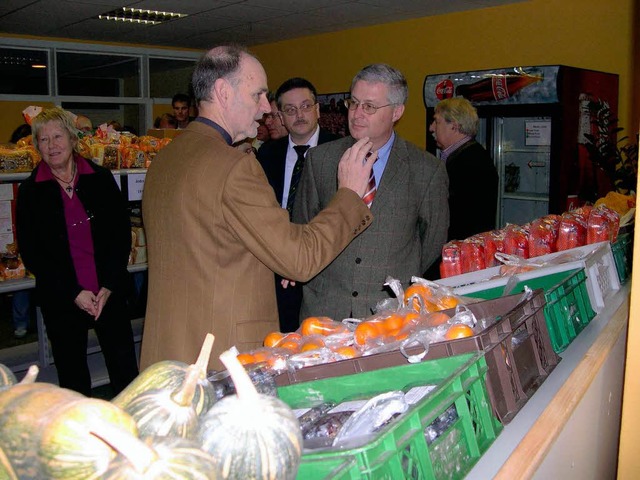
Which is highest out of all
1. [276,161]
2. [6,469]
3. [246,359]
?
[276,161]

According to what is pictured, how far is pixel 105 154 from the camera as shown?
158 inches

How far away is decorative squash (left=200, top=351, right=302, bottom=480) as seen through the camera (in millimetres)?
683

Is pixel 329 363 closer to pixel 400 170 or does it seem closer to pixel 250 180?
pixel 250 180

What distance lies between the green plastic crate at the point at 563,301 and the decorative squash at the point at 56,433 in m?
1.30

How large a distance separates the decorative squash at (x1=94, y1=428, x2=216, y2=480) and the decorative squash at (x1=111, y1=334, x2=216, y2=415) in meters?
0.14

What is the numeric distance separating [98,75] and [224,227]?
1480 cm

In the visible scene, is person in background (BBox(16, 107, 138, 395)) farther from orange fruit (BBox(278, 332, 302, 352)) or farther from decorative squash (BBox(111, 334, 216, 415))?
decorative squash (BBox(111, 334, 216, 415))

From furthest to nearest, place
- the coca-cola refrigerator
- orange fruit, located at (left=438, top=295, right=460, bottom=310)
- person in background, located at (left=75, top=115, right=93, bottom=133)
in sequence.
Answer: the coca-cola refrigerator < person in background, located at (left=75, top=115, right=93, bottom=133) < orange fruit, located at (left=438, top=295, right=460, bottom=310)

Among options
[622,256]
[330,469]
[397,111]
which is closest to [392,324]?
[330,469]

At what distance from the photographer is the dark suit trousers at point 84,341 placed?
329 cm

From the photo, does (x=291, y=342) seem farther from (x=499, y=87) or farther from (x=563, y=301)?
(x=499, y=87)

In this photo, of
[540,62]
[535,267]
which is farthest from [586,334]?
[540,62]

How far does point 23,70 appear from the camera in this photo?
12359 mm

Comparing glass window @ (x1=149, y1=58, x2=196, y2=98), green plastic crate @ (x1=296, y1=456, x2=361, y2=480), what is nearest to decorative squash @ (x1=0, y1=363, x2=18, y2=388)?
green plastic crate @ (x1=296, y1=456, x2=361, y2=480)
